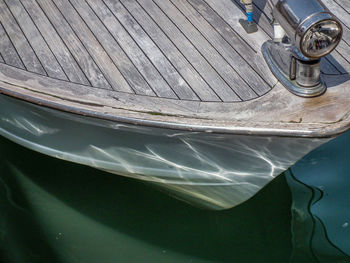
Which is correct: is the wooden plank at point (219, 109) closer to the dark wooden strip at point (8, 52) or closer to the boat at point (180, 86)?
the boat at point (180, 86)

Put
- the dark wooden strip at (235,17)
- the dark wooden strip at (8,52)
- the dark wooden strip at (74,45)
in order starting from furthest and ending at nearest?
the dark wooden strip at (8,52)
the dark wooden strip at (235,17)
the dark wooden strip at (74,45)

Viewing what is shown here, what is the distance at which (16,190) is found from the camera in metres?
4.16

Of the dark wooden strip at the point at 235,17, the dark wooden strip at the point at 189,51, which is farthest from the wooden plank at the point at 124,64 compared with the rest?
the dark wooden strip at the point at 235,17

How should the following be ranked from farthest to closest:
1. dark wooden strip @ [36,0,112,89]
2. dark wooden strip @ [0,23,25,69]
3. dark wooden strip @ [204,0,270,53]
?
dark wooden strip @ [0,23,25,69] → dark wooden strip @ [204,0,270,53] → dark wooden strip @ [36,0,112,89]

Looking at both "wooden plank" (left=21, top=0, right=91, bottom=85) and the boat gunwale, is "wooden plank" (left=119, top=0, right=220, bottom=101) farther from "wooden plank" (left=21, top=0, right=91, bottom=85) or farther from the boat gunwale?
"wooden plank" (left=21, top=0, right=91, bottom=85)

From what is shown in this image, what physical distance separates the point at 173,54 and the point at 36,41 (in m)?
0.88

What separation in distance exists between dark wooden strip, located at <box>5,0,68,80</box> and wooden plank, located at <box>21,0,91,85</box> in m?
0.02

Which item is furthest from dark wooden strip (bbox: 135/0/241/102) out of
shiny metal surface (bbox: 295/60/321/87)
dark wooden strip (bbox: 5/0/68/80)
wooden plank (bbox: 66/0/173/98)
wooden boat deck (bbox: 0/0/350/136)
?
dark wooden strip (bbox: 5/0/68/80)

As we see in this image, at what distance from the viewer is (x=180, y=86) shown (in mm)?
3145

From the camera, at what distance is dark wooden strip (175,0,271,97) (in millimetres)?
3096

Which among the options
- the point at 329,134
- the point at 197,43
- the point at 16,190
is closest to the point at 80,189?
the point at 16,190

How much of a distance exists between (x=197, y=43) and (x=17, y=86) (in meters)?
1.04

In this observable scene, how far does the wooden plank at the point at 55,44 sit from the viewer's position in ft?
10.9

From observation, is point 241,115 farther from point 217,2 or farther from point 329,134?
point 217,2
